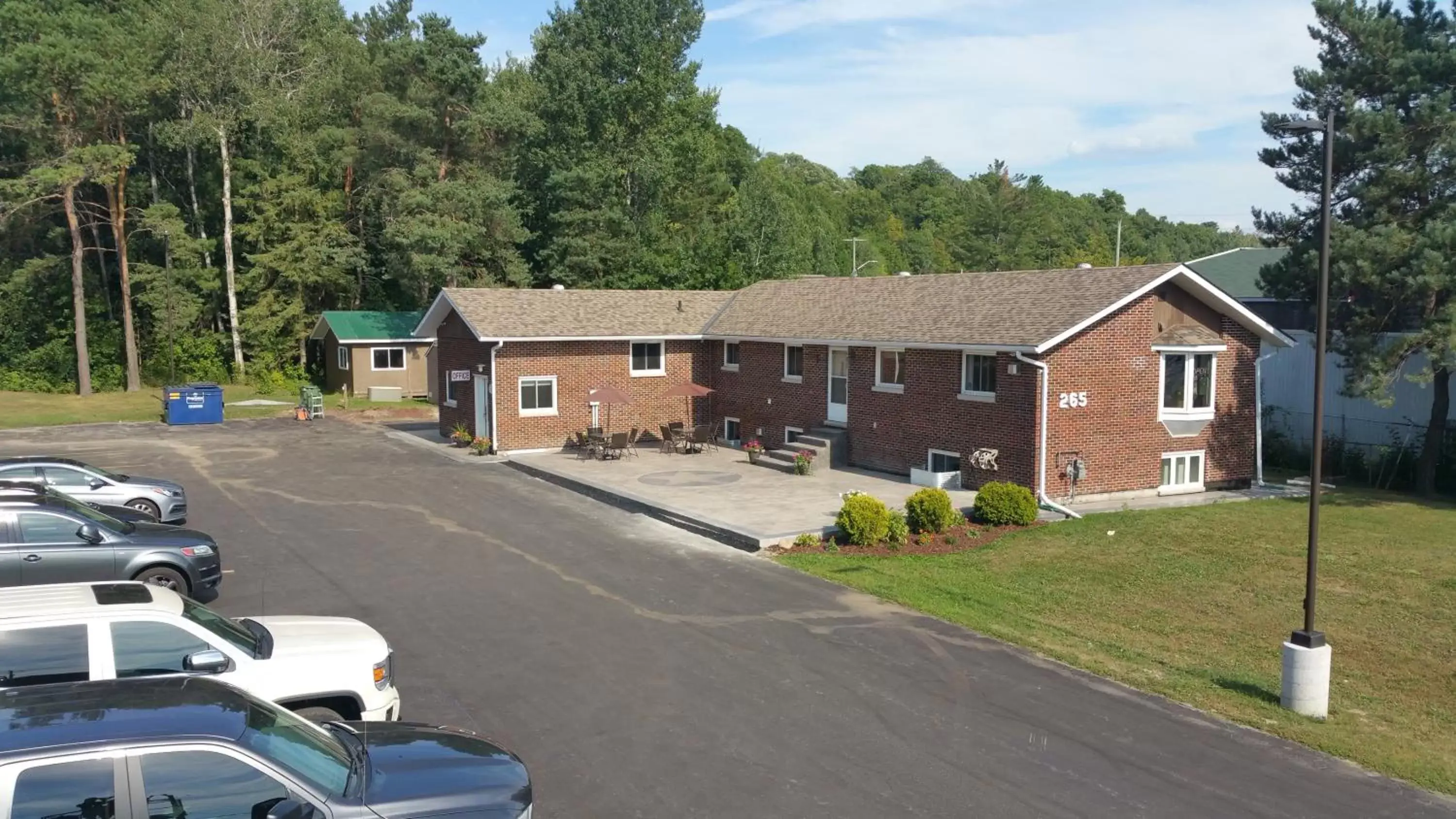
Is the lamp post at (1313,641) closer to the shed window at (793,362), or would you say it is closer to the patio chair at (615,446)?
the shed window at (793,362)

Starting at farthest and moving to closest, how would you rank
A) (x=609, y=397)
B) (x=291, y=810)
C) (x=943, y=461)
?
(x=609, y=397)
(x=943, y=461)
(x=291, y=810)

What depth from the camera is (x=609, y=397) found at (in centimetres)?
2952

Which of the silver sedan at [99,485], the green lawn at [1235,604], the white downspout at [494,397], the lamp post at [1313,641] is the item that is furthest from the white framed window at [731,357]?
the lamp post at [1313,641]

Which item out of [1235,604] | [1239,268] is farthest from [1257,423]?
[1239,268]

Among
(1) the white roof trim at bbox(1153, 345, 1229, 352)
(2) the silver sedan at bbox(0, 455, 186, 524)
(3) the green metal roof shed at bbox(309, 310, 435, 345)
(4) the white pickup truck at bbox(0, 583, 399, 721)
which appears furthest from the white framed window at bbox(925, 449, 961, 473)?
(3) the green metal roof shed at bbox(309, 310, 435, 345)

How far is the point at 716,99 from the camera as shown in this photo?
65.0 metres

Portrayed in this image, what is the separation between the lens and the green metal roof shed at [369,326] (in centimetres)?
4581

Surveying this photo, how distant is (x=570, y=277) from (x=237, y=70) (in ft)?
59.9

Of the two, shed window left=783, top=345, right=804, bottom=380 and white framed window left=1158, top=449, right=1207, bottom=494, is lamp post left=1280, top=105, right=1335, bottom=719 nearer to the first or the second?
white framed window left=1158, top=449, right=1207, bottom=494

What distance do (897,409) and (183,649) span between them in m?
19.2

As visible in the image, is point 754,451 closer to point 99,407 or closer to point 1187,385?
point 1187,385

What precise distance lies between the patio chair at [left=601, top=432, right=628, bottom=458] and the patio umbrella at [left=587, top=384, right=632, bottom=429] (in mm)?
1031

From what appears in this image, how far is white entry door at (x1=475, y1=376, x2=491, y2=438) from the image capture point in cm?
3036

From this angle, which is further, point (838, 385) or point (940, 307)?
point (838, 385)
